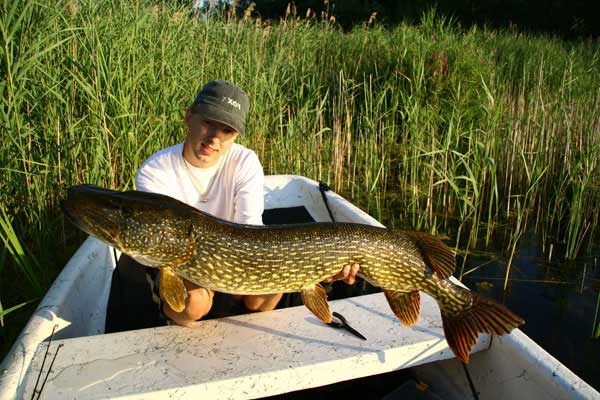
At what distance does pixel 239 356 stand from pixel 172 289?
0.33 meters

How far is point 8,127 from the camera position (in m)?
2.09

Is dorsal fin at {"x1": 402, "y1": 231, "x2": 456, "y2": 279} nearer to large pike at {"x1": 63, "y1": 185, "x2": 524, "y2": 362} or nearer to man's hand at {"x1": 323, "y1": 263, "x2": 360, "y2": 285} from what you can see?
large pike at {"x1": 63, "y1": 185, "x2": 524, "y2": 362}

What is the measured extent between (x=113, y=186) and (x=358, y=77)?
12.9 feet

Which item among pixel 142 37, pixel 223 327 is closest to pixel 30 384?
pixel 223 327

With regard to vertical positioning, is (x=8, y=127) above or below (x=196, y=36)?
below

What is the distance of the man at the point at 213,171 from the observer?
1.76m

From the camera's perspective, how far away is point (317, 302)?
62.4 inches

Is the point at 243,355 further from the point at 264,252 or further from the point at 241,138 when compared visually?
the point at 241,138

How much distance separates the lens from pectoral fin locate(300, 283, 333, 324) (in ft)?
5.09

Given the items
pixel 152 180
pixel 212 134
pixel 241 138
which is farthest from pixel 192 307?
pixel 241 138

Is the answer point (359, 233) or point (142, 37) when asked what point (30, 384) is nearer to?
point (359, 233)

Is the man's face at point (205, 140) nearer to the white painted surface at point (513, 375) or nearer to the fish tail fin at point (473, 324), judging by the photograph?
the fish tail fin at point (473, 324)

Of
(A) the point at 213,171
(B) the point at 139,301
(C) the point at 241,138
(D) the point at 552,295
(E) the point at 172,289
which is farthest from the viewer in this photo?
(C) the point at 241,138

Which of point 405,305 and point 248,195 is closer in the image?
point 405,305
